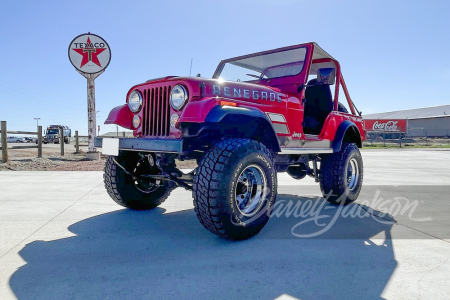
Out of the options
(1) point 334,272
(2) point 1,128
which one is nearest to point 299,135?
(1) point 334,272

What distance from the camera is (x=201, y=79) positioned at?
9.43 feet

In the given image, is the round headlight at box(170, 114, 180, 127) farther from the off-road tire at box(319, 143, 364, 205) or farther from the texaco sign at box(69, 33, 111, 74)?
the texaco sign at box(69, 33, 111, 74)

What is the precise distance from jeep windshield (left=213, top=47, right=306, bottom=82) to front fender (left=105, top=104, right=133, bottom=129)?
168 cm

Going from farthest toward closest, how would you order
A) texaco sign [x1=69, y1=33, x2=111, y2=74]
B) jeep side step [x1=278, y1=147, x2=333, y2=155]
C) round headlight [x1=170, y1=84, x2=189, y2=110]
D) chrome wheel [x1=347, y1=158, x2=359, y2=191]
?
1. texaco sign [x1=69, y1=33, x2=111, y2=74]
2. chrome wheel [x1=347, y1=158, x2=359, y2=191]
3. jeep side step [x1=278, y1=147, x2=333, y2=155]
4. round headlight [x1=170, y1=84, x2=189, y2=110]

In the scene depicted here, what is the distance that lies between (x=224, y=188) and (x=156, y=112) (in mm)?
1094

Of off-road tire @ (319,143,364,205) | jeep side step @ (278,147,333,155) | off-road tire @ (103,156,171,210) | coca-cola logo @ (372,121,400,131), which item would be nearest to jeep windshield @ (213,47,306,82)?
jeep side step @ (278,147,333,155)

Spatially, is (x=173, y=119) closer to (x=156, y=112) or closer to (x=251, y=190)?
(x=156, y=112)

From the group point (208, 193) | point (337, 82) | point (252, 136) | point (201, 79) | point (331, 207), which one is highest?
point (337, 82)

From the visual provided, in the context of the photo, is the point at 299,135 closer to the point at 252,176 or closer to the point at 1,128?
the point at 252,176

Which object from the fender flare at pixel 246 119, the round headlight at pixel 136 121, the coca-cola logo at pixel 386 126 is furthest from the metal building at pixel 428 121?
the round headlight at pixel 136 121

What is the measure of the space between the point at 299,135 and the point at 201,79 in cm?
147

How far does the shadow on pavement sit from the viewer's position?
70.9 inches

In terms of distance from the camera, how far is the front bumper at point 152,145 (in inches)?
101

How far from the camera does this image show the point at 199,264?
2.18 metres
